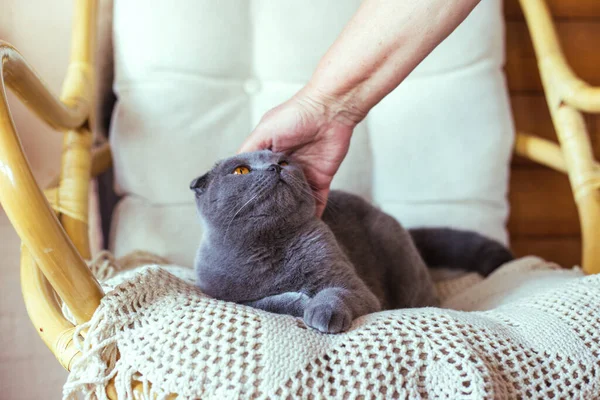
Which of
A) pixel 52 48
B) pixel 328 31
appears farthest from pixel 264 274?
pixel 52 48

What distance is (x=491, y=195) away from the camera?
142cm

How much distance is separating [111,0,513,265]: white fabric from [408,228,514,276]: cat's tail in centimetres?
10

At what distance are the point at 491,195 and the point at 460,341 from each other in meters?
0.84

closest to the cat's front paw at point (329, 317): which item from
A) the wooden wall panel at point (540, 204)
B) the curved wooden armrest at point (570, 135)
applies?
the curved wooden armrest at point (570, 135)

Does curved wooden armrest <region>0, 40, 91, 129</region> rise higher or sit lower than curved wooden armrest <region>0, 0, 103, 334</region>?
higher

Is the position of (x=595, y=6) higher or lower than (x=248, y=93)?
higher

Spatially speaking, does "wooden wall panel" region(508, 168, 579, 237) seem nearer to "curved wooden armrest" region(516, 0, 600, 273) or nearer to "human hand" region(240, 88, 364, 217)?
"curved wooden armrest" region(516, 0, 600, 273)

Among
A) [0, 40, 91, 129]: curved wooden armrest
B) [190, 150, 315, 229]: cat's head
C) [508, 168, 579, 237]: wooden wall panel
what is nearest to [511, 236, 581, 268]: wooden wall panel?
[508, 168, 579, 237]: wooden wall panel

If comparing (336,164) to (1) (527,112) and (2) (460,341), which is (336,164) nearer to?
(2) (460,341)

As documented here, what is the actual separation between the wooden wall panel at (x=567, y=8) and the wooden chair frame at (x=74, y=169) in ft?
0.91

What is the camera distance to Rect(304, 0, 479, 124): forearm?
896mm

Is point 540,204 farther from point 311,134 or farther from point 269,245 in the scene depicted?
point 269,245

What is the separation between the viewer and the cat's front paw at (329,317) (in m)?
0.68

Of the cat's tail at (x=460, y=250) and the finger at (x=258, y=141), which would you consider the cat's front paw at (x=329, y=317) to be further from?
the cat's tail at (x=460, y=250)
